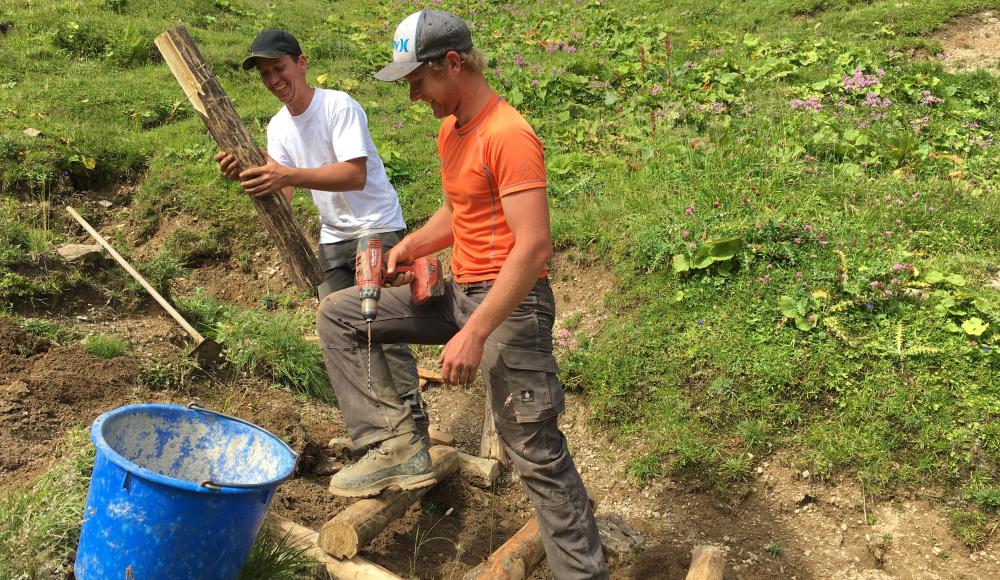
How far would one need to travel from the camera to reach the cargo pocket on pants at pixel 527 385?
10.4 ft

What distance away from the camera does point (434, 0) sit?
1320 cm

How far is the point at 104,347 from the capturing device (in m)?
4.89

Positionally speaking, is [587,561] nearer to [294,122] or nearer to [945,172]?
[294,122]

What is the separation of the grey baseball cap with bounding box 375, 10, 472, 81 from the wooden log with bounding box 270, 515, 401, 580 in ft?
6.77

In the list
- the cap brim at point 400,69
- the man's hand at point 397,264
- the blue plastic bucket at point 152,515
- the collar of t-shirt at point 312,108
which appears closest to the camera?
the blue plastic bucket at point 152,515

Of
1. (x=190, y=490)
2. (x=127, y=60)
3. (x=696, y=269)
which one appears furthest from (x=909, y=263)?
(x=127, y=60)

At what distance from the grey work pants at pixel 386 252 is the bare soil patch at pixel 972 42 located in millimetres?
6931

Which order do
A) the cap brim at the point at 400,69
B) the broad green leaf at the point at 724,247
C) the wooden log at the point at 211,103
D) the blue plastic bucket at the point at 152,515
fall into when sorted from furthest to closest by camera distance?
the broad green leaf at the point at 724,247 → the wooden log at the point at 211,103 → the cap brim at the point at 400,69 → the blue plastic bucket at the point at 152,515

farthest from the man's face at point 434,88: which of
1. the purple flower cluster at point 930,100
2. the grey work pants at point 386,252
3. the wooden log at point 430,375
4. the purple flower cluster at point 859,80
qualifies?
the purple flower cluster at point 930,100

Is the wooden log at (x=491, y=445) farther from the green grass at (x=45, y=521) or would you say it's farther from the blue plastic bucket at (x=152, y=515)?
the green grass at (x=45, y=521)

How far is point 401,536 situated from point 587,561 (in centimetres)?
127

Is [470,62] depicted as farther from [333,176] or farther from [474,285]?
[333,176]

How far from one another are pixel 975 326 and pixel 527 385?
2.95 meters

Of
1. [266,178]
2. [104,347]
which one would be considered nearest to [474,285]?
[266,178]
